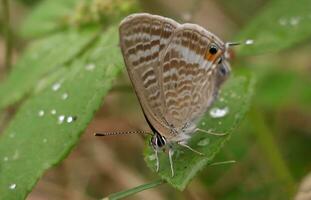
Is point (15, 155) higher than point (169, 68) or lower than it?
lower

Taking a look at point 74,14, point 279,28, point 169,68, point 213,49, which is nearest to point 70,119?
point 169,68

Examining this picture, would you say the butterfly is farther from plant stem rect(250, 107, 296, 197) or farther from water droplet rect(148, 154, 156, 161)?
plant stem rect(250, 107, 296, 197)

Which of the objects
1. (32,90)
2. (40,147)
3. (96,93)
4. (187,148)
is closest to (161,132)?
(187,148)

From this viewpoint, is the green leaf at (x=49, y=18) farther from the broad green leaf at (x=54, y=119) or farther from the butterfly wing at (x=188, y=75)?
the butterfly wing at (x=188, y=75)

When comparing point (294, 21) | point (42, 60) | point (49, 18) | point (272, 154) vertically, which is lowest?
point (272, 154)

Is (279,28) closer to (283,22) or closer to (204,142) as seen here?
(283,22)

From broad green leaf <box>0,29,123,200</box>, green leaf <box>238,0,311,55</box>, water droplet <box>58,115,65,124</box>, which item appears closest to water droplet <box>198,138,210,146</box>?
broad green leaf <box>0,29,123,200</box>

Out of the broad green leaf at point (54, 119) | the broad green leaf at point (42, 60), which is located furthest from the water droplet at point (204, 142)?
the broad green leaf at point (42, 60)

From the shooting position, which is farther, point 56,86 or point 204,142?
point 56,86
